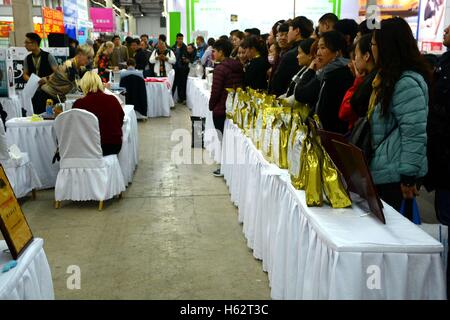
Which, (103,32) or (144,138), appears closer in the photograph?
(144,138)

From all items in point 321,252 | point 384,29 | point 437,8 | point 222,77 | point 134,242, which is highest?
point 437,8

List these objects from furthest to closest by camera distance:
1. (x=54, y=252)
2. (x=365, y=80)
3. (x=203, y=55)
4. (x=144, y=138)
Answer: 1. (x=203, y=55)
2. (x=144, y=138)
3. (x=54, y=252)
4. (x=365, y=80)

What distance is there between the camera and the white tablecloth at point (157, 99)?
891 cm

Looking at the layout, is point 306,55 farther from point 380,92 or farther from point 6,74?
point 6,74

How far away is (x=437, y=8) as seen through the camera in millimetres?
6250

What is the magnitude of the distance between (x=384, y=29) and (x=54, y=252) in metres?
2.46

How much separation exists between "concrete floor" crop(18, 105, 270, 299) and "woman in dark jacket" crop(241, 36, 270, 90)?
107 centimetres

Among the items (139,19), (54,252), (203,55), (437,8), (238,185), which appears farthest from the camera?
(139,19)

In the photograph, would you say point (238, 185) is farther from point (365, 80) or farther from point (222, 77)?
point (365, 80)

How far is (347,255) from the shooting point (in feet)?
5.15

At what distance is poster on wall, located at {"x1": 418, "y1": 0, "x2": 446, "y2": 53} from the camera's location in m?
6.18

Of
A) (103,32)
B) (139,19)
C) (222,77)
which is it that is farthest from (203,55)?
(139,19)

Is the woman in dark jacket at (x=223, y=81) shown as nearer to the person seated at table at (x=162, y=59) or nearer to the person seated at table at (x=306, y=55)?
the person seated at table at (x=306, y=55)

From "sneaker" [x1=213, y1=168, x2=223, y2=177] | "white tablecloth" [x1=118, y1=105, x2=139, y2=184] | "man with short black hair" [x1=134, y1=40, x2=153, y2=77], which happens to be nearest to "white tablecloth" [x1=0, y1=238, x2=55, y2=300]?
"white tablecloth" [x1=118, y1=105, x2=139, y2=184]
